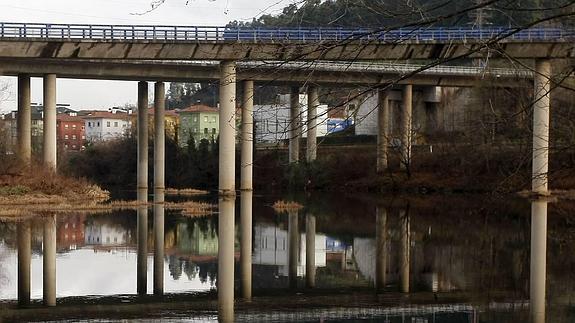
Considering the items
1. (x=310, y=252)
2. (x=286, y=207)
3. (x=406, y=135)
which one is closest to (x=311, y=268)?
(x=310, y=252)

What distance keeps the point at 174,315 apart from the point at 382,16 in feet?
31.1

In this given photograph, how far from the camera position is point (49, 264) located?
2183 centimetres

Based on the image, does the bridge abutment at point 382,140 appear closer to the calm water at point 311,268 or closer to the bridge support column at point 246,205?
the bridge support column at point 246,205

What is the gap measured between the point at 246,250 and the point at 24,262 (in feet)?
23.0

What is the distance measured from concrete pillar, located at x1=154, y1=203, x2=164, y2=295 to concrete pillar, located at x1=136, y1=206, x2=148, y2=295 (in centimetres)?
25

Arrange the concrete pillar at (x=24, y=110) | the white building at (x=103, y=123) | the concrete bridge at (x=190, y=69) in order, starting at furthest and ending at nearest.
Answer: the white building at (x=103, y=123) → the concrete pillar at (x=24, y=110) → the concrete bridge at (x=190, y=69)

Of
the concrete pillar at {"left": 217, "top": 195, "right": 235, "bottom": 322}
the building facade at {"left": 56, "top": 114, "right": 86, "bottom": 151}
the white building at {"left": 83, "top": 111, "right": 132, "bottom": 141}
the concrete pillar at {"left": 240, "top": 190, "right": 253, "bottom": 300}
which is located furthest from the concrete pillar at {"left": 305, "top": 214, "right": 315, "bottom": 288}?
the building facade at {"left": 56, "top": 114, "right": 86, "bottom": 151}

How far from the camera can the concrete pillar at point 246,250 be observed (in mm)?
18325

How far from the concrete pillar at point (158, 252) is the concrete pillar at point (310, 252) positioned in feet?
11.0

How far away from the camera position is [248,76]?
7.27 meters

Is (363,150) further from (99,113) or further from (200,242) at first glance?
(99,113)

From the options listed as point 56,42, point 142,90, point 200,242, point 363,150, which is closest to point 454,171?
point 363,150

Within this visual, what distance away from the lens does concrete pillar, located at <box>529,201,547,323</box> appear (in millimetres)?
14742

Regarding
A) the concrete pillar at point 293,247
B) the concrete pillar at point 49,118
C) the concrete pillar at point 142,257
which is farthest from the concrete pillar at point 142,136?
the concrete pillar at point 293,247
